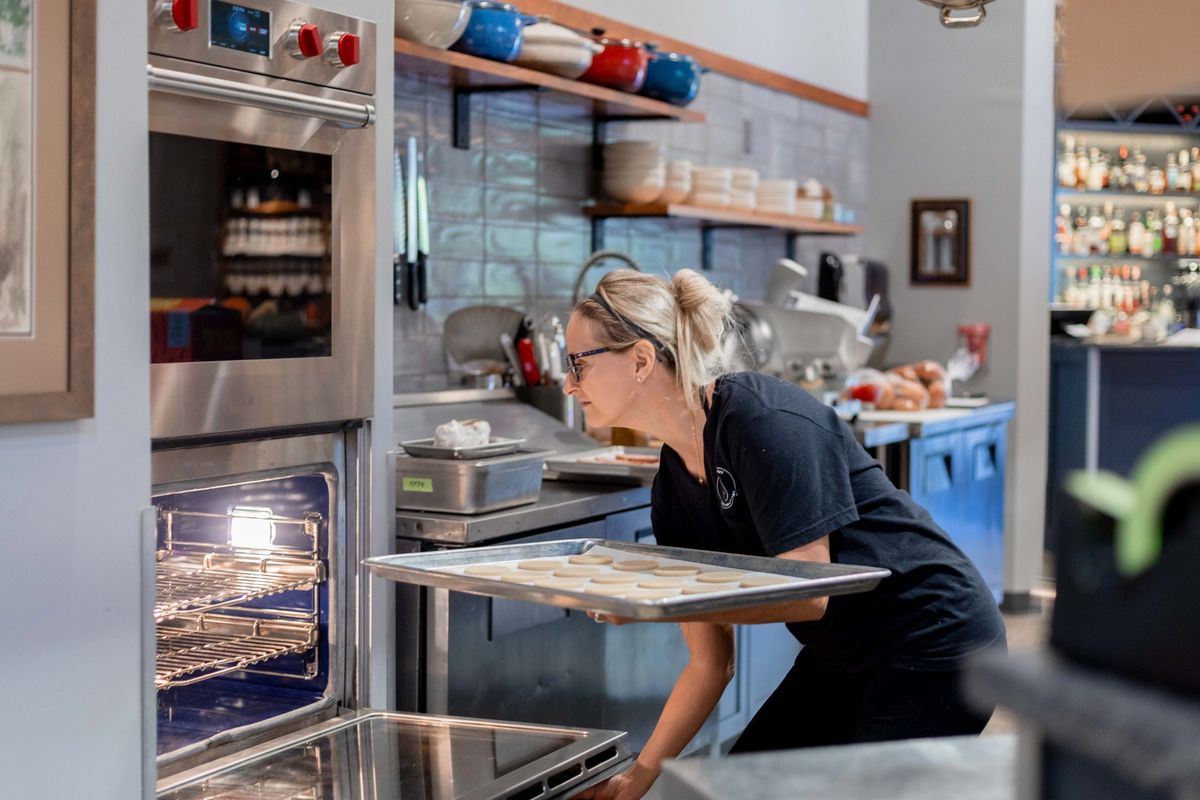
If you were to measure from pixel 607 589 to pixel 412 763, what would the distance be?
60cm

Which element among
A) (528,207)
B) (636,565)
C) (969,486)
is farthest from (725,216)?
(636,565)

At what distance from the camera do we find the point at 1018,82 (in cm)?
672

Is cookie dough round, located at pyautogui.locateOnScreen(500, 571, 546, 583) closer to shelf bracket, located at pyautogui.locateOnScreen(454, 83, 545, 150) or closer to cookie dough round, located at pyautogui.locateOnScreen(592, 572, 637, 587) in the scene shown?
cookie dough round, located at pyautogui.locateOnScreen(592, 572, 637, 587)

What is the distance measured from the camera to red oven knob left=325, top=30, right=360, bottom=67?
2.43 metres

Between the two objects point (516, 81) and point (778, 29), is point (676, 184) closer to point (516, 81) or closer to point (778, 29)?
point (516, 81)

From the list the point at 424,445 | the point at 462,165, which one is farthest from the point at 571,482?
the point at 462,165

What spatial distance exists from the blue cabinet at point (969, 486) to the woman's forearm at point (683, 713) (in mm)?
3052

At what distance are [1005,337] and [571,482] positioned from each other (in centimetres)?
386

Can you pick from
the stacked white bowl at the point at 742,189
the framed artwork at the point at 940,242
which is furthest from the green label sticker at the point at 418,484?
the framed artwork at the point at 940,242

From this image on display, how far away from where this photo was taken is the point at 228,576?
260 centimetres

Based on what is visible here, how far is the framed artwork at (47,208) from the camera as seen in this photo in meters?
1.87

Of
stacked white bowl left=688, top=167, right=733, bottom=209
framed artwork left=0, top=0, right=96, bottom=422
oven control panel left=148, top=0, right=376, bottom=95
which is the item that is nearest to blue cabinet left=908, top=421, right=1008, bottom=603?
stacked white bowl left=688, top=167, right=733, bottom=209

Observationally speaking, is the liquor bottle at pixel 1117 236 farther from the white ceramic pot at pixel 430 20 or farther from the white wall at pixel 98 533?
the white wall at pixel 98 533

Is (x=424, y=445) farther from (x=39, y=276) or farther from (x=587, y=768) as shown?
(x=39, y=276)
